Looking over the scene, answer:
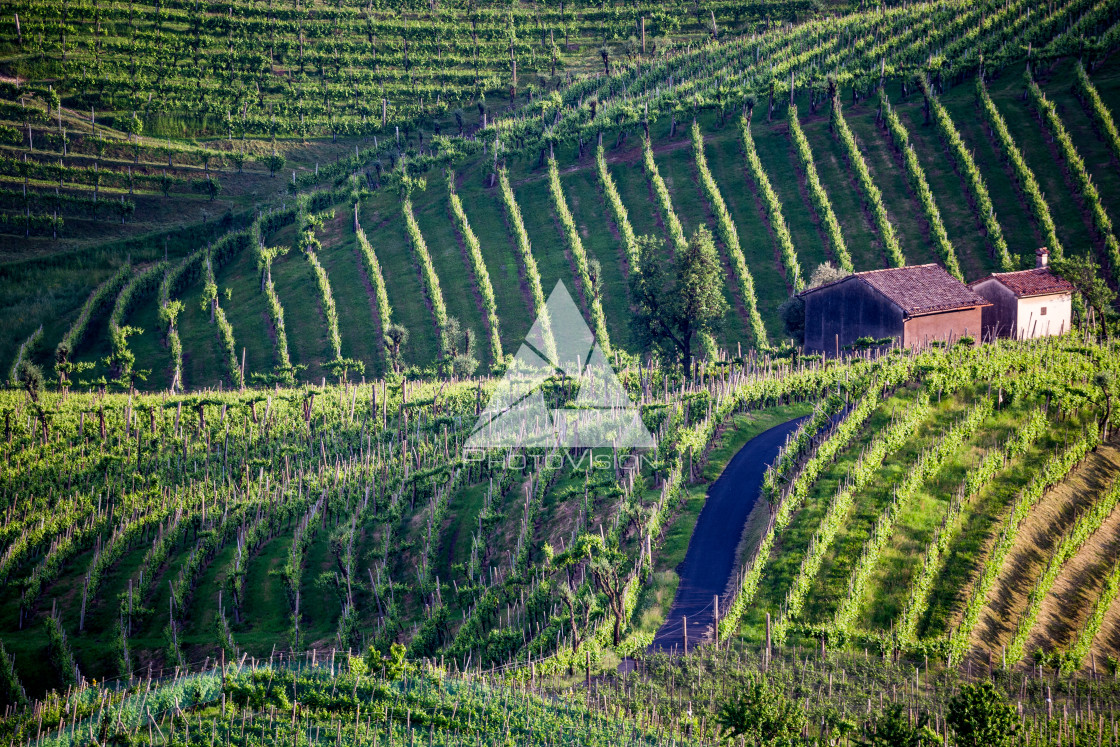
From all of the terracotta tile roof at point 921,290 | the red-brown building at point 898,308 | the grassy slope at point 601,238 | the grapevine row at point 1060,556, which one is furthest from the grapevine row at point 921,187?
the grapevine row at point 1060,556

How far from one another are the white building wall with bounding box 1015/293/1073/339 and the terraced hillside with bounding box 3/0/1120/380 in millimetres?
9035

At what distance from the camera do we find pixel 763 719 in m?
22.3

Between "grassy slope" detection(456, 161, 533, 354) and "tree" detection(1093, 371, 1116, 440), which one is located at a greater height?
"grassy slope" detection(456, 161, 533, 354)

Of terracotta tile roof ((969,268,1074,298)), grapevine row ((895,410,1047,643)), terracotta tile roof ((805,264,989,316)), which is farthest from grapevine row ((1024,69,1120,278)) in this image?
grapevine row ((895,410,1047,643))

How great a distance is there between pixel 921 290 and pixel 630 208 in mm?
29875

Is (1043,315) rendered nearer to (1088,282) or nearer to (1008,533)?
(1088,282)

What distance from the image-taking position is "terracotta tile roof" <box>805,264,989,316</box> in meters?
53.7

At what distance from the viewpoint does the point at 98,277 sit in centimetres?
8219

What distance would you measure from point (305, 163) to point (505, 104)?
25.3m

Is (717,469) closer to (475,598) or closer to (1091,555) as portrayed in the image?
(475,598)

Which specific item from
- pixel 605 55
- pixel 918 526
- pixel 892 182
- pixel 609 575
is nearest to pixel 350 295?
pixel 892 182

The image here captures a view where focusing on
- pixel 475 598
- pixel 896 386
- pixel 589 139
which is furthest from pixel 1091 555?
pixel 589 139

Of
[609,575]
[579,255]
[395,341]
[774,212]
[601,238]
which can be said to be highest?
[774,212]

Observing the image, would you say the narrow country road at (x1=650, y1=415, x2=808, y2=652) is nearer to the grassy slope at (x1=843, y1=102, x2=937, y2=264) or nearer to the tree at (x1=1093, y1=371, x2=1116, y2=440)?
the tree at (x1=1093, y1=371, x2=1116, y2=440)
